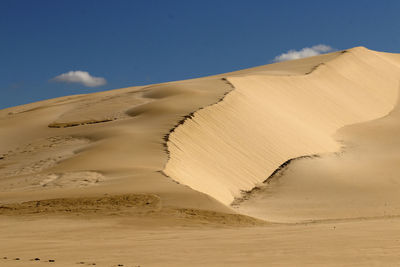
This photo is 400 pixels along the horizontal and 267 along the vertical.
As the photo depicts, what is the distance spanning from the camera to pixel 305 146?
2134 cm

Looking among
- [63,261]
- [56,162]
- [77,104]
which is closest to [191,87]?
[77,104]

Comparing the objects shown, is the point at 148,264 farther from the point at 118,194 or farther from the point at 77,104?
the point at 77,104

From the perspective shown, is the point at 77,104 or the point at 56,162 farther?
the point at 77,104

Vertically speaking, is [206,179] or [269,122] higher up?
[269,122]

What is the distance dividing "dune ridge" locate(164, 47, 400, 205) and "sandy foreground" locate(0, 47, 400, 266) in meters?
0.07

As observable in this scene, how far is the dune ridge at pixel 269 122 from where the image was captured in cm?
1596

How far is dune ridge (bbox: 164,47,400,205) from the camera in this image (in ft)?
52.4

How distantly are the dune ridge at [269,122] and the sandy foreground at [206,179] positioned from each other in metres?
0.07

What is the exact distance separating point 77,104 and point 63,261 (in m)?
21.3

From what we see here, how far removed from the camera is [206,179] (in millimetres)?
14859

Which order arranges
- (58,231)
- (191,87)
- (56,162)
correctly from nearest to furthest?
(58,231) → (56,162) → (191,87)

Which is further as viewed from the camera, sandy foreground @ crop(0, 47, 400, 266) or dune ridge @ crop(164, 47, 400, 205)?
dune ridge @ crop(164, 47, 400, 205)

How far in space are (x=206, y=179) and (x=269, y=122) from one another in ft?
25.7

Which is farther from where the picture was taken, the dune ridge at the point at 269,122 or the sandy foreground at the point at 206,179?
the dune ridge at the point at 269,122
